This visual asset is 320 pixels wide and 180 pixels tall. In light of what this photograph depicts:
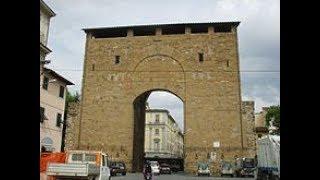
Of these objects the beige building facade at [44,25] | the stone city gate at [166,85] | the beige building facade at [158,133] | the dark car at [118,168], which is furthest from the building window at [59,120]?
the beige building facade at [158,133]

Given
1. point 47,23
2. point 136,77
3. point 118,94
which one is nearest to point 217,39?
point 136,77

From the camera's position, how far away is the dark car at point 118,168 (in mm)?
26245

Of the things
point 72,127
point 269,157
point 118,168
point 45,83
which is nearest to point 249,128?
point 118,168

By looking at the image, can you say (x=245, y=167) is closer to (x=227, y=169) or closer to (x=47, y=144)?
(x=227, y=169)

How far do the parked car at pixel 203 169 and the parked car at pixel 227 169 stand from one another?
100 cm

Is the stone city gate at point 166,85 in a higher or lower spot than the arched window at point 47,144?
higher

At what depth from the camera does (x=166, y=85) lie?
30156mm

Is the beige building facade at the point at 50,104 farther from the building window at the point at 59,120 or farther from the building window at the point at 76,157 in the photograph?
the building window at the point at 76,157

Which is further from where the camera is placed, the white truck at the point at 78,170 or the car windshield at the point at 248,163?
the car windshield at the point at 248,163
